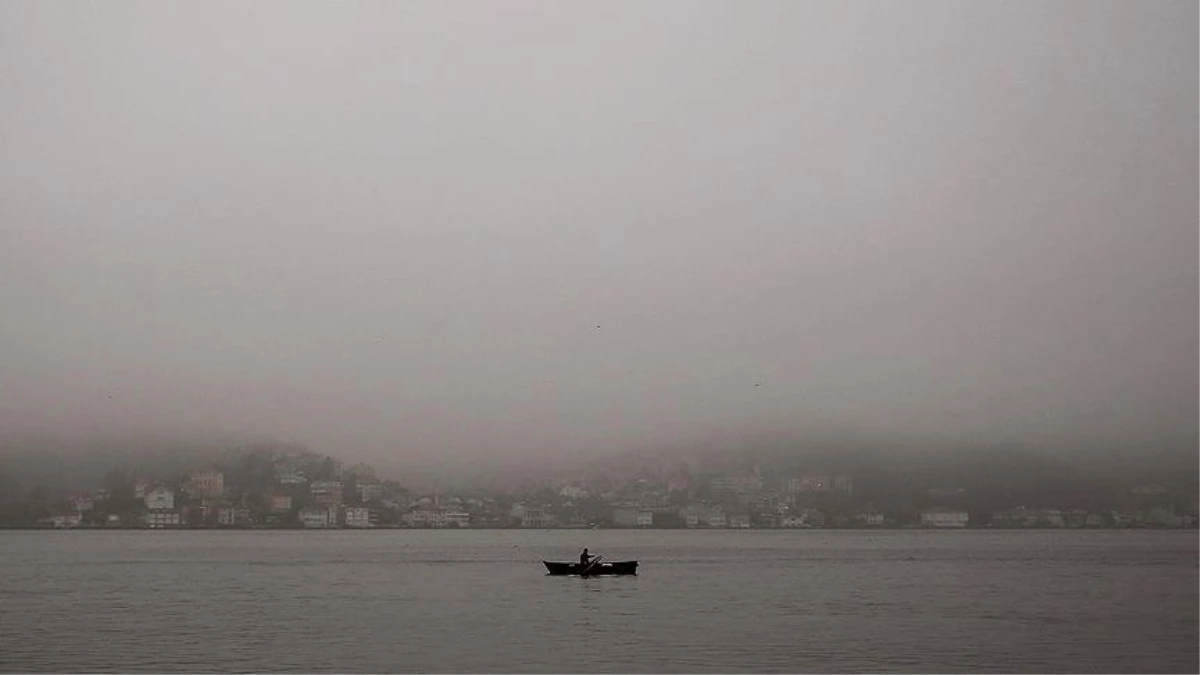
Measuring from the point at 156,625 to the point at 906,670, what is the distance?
37755mm

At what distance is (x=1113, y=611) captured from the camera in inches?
2965

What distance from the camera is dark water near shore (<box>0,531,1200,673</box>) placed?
50.9 m

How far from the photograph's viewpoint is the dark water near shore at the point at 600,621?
5091cm

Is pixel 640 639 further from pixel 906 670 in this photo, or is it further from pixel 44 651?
pixel 44 651

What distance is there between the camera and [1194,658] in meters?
52.3

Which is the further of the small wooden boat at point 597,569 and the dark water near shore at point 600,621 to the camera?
Answer: the small wooden boat at point 597,569

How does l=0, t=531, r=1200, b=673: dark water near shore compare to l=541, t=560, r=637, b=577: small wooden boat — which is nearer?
l=0, t=531, r=1200, b=673: dark water near shore

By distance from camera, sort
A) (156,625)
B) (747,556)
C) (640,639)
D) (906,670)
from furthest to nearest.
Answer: (747,556) → (156,625) → (640,639) → (906,670)

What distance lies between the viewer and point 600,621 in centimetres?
6812

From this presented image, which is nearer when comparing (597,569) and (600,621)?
(600,621)

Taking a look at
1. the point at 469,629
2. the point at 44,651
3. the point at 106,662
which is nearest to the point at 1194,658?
the point at 469,629

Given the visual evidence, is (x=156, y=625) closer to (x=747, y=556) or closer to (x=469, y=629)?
(x=469, y=629)

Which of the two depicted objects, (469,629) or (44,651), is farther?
(469,629)

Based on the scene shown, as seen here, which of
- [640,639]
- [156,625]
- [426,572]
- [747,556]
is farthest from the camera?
[747,556]
